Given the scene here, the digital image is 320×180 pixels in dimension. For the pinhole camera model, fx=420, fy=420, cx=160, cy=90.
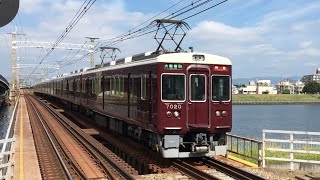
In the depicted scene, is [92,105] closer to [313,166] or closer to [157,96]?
[157,96]

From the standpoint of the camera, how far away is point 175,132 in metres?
12.2

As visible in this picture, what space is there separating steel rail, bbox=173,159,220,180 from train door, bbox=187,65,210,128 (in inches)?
48.4

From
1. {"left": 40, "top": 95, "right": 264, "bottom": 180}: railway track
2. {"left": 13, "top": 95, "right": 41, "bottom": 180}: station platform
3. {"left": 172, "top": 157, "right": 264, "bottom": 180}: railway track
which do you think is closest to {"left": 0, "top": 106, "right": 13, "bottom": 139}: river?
{"left": 13, "top": 95, "right": 41, "bottom": 180}: station platform

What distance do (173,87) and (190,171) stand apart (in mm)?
2579

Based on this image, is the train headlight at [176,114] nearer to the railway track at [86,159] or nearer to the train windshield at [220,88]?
the train windshield at [220,88]

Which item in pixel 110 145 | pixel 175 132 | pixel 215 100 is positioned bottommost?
pixel 110 145

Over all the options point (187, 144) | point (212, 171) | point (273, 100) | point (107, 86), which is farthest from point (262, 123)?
point (273, 100)

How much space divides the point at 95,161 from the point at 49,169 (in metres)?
1.47

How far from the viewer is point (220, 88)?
12984 millimetres

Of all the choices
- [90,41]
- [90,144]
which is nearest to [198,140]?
[90,144]

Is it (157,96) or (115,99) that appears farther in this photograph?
(115,99)

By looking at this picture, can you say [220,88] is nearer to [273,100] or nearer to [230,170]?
[230,170]

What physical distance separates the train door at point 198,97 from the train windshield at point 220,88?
9.0 inches

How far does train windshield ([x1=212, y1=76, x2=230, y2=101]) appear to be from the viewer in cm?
1288
